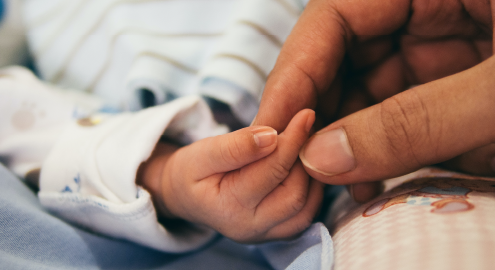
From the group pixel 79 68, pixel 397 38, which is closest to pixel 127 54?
pixel 79 68

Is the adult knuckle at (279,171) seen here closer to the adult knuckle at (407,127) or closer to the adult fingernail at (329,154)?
the adult fingernail at (329,154)

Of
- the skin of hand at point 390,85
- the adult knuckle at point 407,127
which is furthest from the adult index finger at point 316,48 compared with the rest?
the adult knuckle at point 407,127

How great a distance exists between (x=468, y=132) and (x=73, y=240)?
623 mm

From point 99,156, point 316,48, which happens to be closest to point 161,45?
point 99,156

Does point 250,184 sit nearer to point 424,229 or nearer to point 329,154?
point 329,154

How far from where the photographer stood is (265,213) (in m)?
0.47

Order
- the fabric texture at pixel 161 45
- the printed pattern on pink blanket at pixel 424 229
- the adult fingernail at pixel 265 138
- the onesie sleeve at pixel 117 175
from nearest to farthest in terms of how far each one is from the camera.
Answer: the printed pattern on pink blanket at pixel 424 229, the adult fingernail at pixel 265 138, the onesie sleeve at pixel 117 175, the fabric texture at pixel 161 45

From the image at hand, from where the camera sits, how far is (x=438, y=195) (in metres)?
0.39

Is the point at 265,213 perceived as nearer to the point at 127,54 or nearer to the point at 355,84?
the point at 355,84

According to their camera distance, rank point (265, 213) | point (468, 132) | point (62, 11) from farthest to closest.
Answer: point (62, 11), point (265, 213), point (468, 132)

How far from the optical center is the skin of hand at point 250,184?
0.43 m

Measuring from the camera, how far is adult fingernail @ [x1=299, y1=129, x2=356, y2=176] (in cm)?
43

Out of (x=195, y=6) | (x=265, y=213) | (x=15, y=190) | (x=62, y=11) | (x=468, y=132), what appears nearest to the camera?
(x=468, y=132)

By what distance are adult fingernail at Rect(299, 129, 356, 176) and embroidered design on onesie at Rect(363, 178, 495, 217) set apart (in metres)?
0.07
